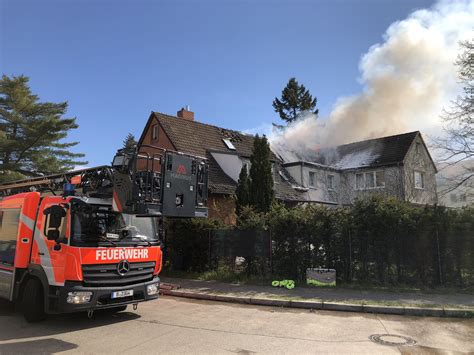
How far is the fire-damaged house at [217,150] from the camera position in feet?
67.3

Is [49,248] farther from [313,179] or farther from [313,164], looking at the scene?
[313,179]

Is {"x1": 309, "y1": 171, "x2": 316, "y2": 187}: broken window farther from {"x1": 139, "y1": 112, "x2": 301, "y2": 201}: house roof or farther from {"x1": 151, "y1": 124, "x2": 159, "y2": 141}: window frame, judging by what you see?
{"x1": 151, "y1": 124, "x2": 159, "y2": 141}: window frame

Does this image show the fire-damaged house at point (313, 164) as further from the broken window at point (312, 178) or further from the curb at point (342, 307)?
the curb at point (342, 307)

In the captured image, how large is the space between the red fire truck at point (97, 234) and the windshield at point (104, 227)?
0.06ft

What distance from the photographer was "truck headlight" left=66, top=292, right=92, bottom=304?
657cm

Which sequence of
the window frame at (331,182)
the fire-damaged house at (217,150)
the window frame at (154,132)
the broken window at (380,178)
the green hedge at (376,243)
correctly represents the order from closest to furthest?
1. the green hedge at (376,243)
2. the fire-damaged house at (217,150)
3. the window frame at (154,132)
4. the broken window at (380,178)
5. the window frame at (331,182)

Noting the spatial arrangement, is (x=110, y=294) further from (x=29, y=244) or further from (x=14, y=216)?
(x=14, y=216)

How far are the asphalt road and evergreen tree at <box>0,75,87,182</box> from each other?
18.2 metres

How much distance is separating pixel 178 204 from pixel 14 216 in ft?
12.8

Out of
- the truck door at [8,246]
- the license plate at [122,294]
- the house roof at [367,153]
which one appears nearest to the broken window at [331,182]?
the house roof at [367,153]

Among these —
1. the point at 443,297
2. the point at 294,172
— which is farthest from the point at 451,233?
the point at 294,172

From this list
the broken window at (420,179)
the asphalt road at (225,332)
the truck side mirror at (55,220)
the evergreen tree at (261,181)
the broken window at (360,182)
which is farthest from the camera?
the broken window at (420,179)

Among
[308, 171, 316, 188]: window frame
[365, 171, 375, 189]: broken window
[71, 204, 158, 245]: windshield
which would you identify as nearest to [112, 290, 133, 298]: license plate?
[71, 204, 158, 245]: windshield

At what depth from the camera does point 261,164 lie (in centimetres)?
1647
